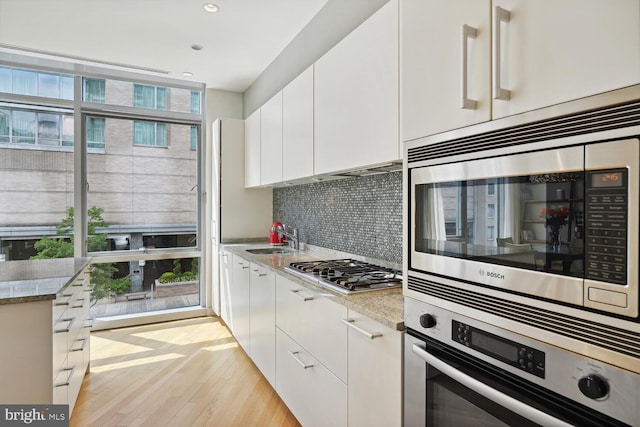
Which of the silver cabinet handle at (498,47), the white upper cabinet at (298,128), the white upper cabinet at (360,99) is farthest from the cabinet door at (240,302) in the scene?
the silver cabinet handle at (498,47)

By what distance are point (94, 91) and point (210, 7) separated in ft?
6.64

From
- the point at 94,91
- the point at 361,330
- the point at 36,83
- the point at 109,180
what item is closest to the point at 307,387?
the point at 361,330

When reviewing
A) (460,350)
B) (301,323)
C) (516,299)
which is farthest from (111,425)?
(516,299)

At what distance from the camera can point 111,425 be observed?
2158mm

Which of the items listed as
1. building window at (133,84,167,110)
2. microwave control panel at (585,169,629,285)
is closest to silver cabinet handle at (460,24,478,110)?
microwave control panel at (585,169,629,285)

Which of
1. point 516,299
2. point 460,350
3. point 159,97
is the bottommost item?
point 460,350

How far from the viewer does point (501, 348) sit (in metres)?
0.91

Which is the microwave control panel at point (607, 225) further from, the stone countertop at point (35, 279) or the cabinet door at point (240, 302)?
the cabinet door at point (240, 302)

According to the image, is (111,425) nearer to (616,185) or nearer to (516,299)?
(516,299)

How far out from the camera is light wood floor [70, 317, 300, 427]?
88.0 inches

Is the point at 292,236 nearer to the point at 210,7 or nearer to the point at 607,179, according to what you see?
the point at 210,7

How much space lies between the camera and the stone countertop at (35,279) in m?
1.62

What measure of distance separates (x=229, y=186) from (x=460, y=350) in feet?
10.5

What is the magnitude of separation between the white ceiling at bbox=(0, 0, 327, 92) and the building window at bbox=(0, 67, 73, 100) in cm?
46
